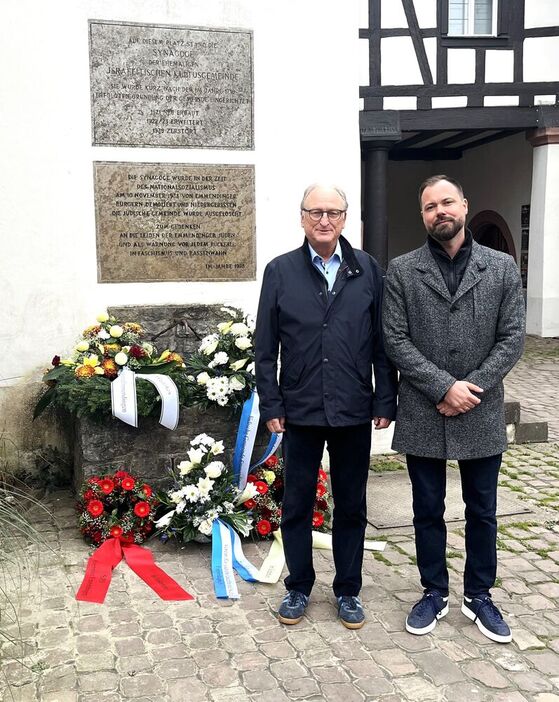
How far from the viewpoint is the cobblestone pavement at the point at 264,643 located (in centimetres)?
267

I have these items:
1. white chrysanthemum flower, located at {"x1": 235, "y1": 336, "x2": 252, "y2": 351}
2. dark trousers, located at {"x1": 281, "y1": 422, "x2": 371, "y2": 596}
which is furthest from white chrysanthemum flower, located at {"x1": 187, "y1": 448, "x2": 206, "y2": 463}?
dark trousers, located at {"x1": 281, "y1": 422, "x2": 371, "y2": 596}

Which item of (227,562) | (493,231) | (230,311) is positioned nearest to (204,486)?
(227,562)

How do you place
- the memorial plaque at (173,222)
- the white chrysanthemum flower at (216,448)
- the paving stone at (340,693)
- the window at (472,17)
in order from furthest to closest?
the window at (472,17) → the memorial plaque at (173,222) → the white chrysanthemum flower at (216,448) → the paving stone at (340,693)

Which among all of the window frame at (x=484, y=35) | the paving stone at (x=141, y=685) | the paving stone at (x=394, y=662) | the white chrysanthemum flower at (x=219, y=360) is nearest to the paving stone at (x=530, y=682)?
the paving stone at (x=394, y=662)

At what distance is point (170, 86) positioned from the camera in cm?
475

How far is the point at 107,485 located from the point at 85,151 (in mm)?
2006

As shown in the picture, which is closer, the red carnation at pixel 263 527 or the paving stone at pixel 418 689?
the paving stone at pixel 418 689

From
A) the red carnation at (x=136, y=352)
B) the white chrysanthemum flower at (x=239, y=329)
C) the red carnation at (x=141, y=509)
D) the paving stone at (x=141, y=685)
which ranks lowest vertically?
the paving stone at (x=141, y=685)

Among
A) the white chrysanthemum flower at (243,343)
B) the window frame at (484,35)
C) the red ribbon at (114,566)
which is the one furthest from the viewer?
the window frame at (484,35)

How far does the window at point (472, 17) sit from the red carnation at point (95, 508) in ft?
31.6

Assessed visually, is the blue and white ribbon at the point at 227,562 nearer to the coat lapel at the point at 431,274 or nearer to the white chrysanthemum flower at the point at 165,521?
the white chrysanthemum flower at the point at 165,521

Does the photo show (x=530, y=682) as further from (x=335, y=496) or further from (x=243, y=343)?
(x=243, y=343)

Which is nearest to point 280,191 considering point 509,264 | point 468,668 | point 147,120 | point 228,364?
point 147,120

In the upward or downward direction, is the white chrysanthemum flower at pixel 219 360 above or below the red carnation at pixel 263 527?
above
